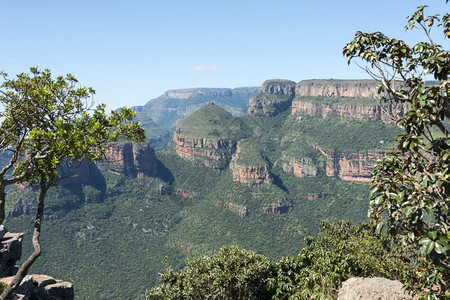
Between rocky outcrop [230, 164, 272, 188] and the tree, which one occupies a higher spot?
the tree

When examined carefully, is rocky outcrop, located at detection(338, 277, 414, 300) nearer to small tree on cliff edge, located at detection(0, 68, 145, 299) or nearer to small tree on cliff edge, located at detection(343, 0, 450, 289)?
small tree on cliff edge, located at detection(343, 0, 450, 289)

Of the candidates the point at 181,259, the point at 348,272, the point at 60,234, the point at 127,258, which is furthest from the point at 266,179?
the point at 348,272

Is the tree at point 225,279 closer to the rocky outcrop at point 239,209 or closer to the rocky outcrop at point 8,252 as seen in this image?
the rocky outcrop at point 8,252

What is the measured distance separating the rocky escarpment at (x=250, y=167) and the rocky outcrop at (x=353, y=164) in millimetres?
51701

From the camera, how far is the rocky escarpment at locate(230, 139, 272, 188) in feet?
589

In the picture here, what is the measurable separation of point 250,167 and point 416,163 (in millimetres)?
170667

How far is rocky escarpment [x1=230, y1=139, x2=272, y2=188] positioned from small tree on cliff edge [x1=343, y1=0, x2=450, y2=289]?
546 feet

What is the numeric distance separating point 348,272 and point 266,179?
16057cm

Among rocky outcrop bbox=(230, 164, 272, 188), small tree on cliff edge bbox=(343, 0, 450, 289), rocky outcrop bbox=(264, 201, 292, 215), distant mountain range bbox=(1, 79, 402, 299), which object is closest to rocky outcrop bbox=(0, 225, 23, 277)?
small tree on cliff edge bbox=(343, 0, 450, 289)

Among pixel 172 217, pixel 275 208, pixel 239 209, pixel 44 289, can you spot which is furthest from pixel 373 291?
pixel 172 217

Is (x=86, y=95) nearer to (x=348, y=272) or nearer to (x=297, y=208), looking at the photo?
(x=348, y=272)

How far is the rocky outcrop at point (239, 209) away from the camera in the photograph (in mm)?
163150

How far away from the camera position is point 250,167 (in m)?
180

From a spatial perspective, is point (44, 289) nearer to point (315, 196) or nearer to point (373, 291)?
point (373, 291)
